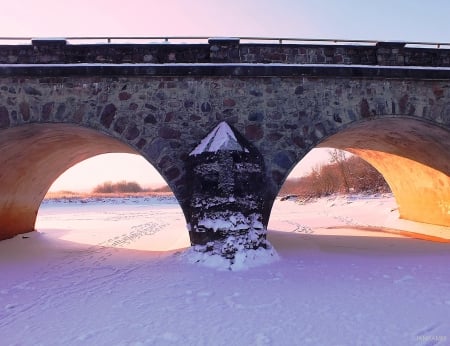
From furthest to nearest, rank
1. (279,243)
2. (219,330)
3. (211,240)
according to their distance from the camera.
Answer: (279,243), (211,240), (219,330)

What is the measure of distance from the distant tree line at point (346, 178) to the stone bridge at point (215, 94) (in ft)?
57.6

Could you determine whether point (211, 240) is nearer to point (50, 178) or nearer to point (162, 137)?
point (162, 137)

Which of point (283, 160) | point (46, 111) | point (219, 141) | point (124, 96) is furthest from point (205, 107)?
point (46, 111)

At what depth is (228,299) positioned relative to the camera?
4086 millimetres

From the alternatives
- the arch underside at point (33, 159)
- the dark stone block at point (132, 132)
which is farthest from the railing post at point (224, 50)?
the arch underside at point (33, 159)

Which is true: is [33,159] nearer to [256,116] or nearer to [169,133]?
[169,133]

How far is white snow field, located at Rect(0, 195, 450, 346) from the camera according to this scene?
10.4 ft

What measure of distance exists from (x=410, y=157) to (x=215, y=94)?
242 inches

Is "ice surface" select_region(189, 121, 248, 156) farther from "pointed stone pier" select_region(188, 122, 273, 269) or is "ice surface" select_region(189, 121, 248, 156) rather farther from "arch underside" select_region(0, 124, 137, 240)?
"arch underside" select_region(0, 124, 137, 240)

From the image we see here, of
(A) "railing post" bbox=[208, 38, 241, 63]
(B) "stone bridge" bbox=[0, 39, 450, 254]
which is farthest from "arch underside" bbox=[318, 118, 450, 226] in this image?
(A) "railing post" bbox=[208, 38, 241, 63]

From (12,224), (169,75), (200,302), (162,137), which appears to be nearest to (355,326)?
(200,302)

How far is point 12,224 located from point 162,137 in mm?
5846

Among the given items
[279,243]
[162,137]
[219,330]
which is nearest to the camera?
[219,330]

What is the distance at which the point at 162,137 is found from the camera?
6.91m
